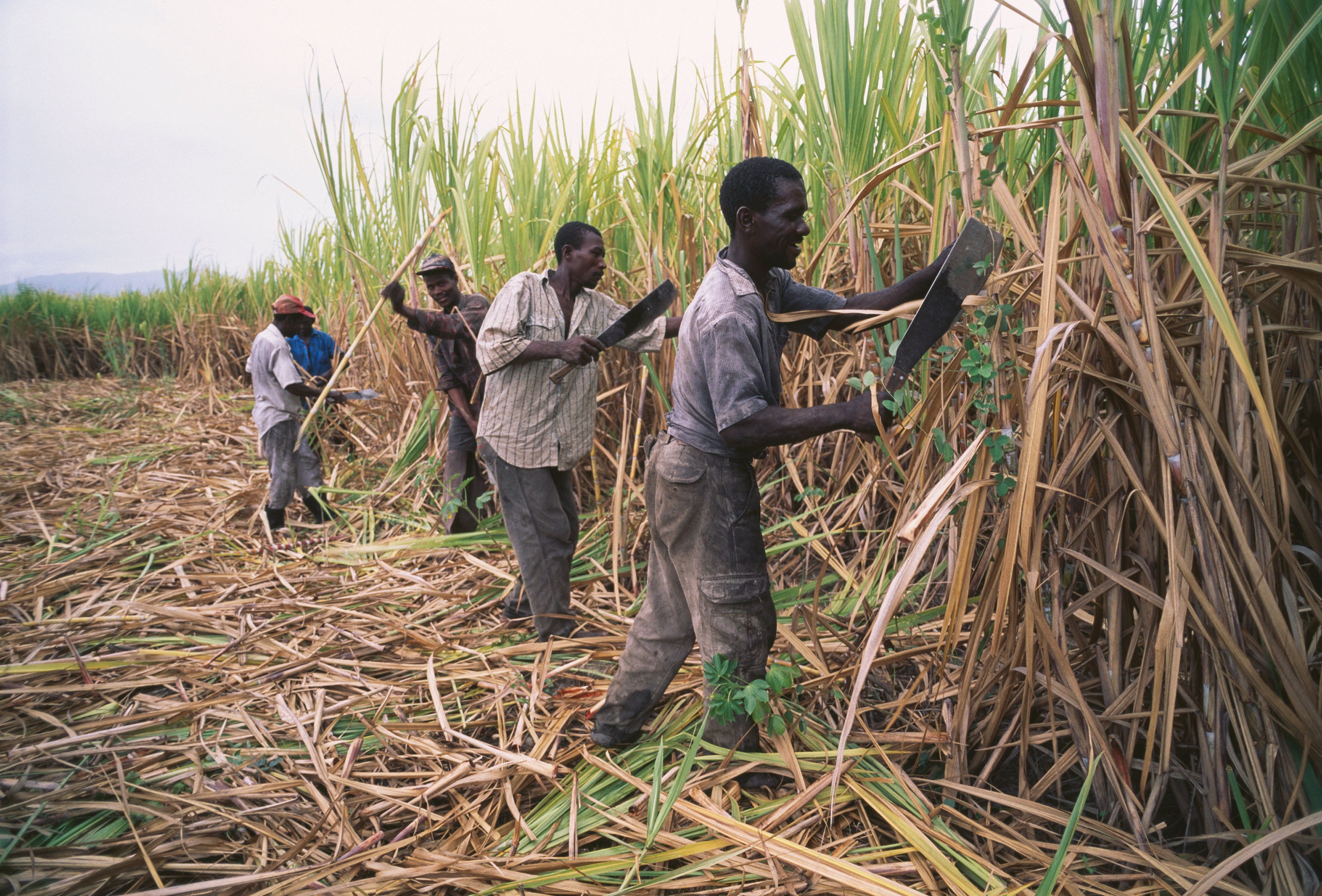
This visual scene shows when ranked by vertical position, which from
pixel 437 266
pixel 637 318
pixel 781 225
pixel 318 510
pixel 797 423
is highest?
pixel 437 266

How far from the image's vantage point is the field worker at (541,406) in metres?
2.73

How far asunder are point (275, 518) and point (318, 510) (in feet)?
1.06

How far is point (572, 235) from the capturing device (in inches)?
111

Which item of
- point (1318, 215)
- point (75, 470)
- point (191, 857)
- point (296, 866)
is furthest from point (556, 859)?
point (75, 470)

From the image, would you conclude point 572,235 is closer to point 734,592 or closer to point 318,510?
point 734,592

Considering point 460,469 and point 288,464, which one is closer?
point 460,469

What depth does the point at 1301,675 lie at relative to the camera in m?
1.15

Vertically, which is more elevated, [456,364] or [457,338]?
[457,338]

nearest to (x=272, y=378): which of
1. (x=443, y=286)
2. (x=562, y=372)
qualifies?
(x=443, y=286)

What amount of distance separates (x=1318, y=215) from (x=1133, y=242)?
0.35m

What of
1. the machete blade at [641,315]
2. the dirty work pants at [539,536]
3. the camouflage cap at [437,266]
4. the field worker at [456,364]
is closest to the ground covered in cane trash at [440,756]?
the dirty work pants at [539,536]

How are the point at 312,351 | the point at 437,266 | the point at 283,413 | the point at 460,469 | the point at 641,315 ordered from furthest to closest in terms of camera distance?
the point at 312,351 → the point at 283,413 → the point at 460,469 → the point at 437,266 → the point at 641,315

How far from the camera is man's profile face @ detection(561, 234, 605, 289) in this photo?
9.15ft

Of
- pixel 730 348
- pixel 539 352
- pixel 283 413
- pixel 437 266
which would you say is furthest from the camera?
pixel 283 413
